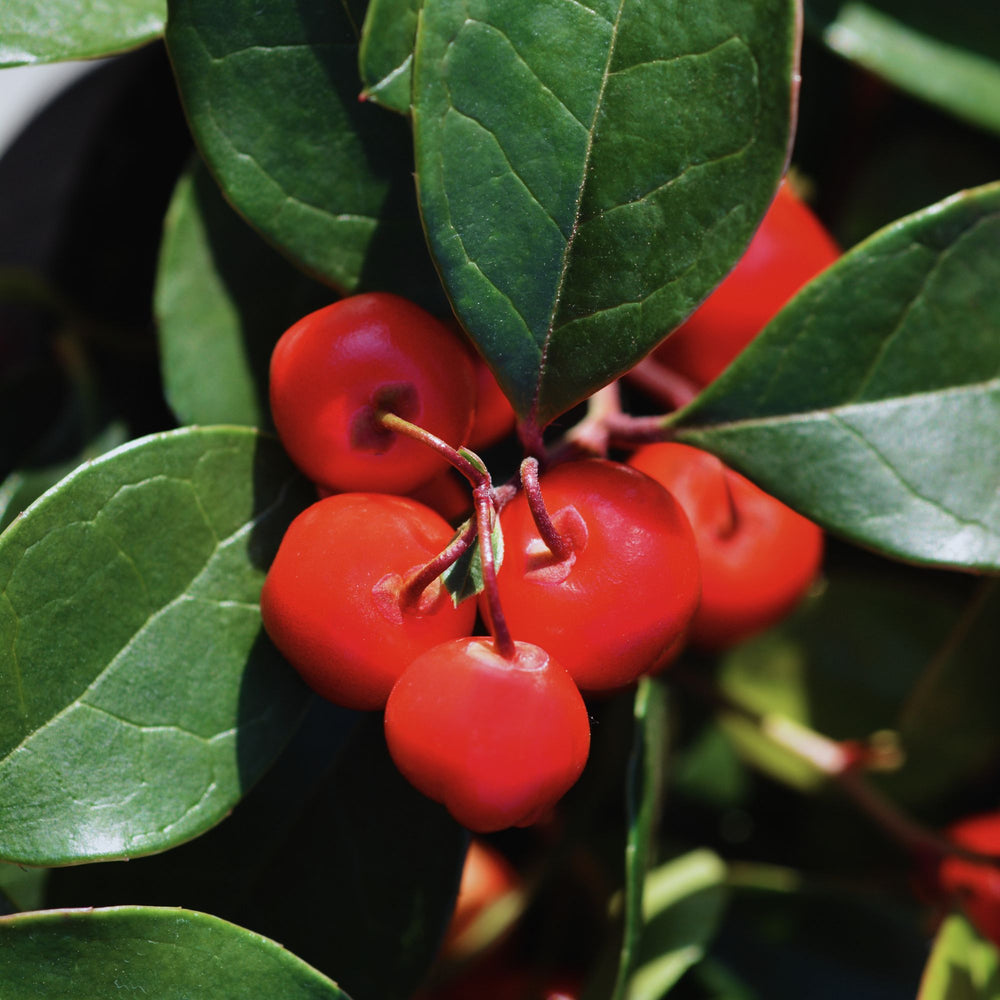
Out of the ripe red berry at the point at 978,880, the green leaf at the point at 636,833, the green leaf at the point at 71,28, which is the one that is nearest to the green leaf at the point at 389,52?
the green leaf at the point at 71,28

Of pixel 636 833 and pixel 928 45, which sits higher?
pixel 928 45

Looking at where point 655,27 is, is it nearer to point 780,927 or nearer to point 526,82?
point 526,82

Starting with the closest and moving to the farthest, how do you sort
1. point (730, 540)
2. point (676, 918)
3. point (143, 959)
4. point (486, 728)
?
point (486, 728) → point (143, 959) → point (730, 540) → point (676, 918)

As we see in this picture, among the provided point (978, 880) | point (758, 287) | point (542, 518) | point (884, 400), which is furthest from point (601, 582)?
point (978, 880)

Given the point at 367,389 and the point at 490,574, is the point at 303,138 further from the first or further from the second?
the point at 490,574

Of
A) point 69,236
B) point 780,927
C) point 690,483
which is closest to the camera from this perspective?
point 690,483

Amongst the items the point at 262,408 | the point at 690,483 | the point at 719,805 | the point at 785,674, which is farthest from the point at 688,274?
the point at 719,805

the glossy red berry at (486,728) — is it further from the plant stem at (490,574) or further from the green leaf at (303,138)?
the green leaf at (303,138)
